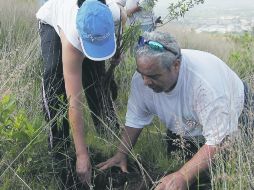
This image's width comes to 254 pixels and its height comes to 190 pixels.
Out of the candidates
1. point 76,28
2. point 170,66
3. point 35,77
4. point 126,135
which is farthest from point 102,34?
point 35,77

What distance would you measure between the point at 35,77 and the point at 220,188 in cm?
190

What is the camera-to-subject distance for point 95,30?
2.59 m

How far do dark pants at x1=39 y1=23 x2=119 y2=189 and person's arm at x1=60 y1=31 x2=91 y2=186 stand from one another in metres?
0.17

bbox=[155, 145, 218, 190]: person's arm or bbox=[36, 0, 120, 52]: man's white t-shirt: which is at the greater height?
bbox=[36, 0, 120, 52]: man's white t-shirt

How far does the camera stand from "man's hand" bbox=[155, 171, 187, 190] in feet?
8.59

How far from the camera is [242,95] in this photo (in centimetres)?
302

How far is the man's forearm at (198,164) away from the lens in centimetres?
266

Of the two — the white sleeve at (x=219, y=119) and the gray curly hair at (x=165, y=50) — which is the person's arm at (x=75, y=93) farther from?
the white sleeve at (x=219, y=119)

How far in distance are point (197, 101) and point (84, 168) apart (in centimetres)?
72

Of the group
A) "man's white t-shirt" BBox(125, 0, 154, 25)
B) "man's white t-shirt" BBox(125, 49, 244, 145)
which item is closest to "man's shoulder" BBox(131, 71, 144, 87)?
"man's white t-shirt" BBox(125, 49, 244, 145)

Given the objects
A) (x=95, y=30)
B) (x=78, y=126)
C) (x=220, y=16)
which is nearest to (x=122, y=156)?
(x=78, y=126)

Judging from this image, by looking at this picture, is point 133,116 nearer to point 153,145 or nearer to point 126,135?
point 126,135

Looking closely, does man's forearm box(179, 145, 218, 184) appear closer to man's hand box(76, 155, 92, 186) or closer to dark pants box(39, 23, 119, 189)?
man's hand box(76, 155, 92, 186)

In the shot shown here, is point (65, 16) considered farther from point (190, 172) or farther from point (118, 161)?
point (190, 172)
